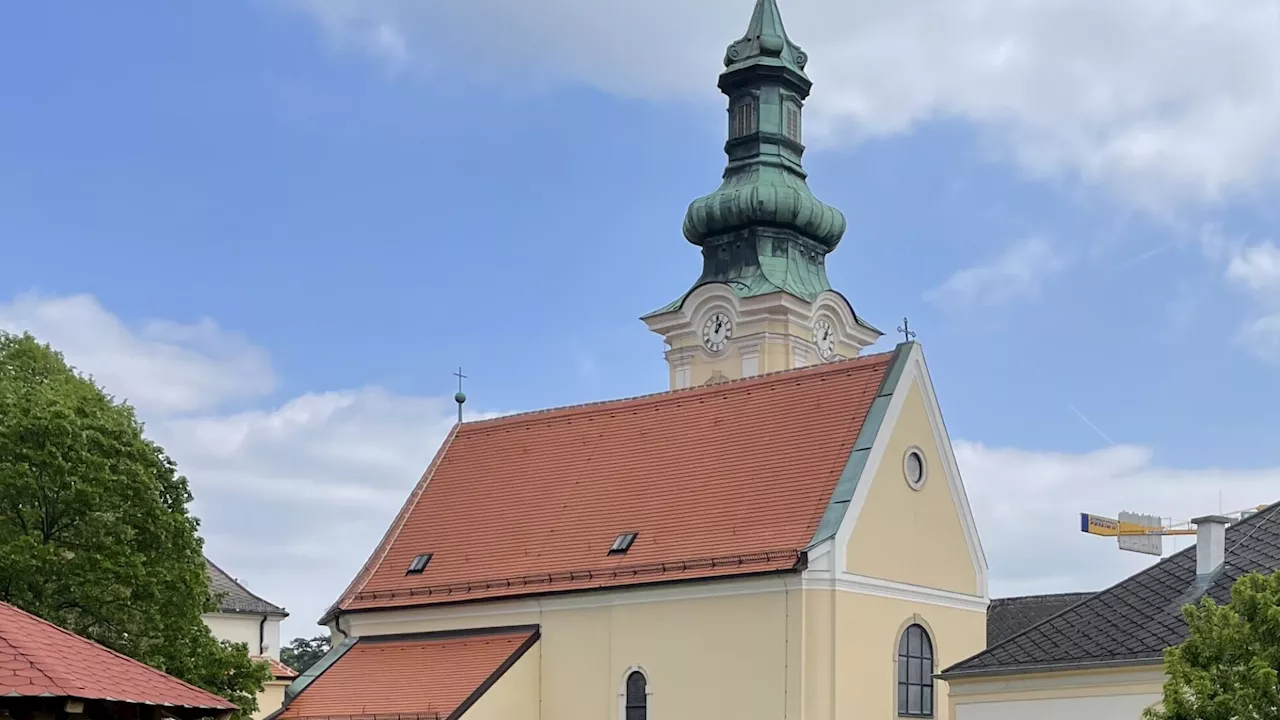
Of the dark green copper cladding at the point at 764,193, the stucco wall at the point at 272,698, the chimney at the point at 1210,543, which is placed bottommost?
the stucco wall at the point at 272,698

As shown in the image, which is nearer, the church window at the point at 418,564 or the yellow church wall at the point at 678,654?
the yellow church wall at the point at 678,654

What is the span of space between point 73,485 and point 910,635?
46.2 ft

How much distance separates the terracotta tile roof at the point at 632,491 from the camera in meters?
28.5

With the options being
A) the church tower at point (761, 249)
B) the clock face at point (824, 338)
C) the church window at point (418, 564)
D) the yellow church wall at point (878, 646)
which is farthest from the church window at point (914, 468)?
the clock face at point (824, 338)

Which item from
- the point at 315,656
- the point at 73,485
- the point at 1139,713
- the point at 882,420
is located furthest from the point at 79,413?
the point at 315,656

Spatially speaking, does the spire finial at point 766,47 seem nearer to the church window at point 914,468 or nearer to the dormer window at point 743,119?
the dormer window at point 743,119

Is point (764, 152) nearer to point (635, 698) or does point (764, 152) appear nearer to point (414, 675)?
point (414, 675)

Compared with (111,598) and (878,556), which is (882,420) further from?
(111,598)

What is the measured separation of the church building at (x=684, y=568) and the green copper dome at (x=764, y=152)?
19221 millimetres

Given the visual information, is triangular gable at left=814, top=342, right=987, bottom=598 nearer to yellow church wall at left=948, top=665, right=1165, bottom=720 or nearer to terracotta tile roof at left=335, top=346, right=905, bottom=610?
terracotta tile roof at left=335, top=346, right=905, bottom=610

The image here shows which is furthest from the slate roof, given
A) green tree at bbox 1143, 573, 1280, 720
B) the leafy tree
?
the leafy tree

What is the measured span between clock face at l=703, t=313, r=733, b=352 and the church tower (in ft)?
0.10

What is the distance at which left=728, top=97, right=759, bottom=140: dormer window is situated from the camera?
5441 centimetres

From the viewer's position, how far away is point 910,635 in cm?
2900
